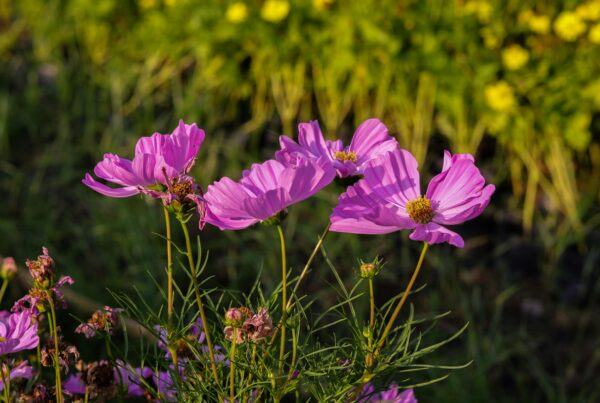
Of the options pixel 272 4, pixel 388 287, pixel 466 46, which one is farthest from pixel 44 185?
pixel 466 46

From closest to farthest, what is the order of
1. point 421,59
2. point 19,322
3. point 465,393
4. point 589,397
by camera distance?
point 19,322 → point 465,393 → point 589,397 → point 421,59

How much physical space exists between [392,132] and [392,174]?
2490 millimetres

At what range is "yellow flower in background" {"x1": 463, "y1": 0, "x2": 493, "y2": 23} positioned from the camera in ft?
10.2

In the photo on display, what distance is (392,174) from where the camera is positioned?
905 mm

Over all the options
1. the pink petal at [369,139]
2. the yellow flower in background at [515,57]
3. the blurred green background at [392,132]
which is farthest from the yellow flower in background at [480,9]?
the pink petal at [369,139]

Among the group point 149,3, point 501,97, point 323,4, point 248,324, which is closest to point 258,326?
point 248,324

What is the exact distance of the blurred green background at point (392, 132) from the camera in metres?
2.65

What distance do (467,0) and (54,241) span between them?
5.46 feet

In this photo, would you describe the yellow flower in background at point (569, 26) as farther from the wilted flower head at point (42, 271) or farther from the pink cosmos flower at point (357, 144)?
the wilted flower head at point (42, 271)

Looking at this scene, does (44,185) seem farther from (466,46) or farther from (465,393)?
(465,393)

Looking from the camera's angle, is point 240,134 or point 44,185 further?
point 240,134

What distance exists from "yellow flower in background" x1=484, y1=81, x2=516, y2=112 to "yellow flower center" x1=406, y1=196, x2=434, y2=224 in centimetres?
217

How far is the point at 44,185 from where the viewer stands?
328 cm

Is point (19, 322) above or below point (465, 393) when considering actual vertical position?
above
